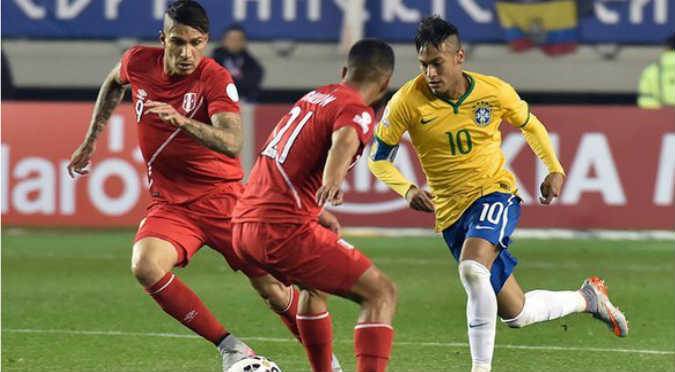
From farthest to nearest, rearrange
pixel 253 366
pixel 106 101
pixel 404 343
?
pixel 404 343 < pixel 106 101 < pixel 253 366

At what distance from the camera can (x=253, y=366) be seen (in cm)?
691

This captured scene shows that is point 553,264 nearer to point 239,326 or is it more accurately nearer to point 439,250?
point 439,250

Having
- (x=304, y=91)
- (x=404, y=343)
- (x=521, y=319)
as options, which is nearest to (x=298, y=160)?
(x=521, y=319)

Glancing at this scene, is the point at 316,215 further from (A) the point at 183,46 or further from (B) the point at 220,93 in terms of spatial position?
(A) the point at 183,46

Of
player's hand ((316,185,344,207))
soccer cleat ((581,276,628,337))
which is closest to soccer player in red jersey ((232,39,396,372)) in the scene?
player's hand ((316,185,344,207))

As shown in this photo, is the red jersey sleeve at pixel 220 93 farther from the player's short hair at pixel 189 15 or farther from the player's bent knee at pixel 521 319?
the player's bent knee at pixel 521 319

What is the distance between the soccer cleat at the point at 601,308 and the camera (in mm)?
8195

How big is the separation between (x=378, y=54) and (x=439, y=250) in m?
7.26

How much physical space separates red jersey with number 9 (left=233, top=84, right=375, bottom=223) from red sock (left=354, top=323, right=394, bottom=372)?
1.78ft

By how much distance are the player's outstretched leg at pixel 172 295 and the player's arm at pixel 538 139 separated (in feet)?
5.62

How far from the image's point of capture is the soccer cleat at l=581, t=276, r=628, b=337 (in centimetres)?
820

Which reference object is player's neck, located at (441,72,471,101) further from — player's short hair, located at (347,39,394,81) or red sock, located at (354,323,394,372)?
red sock, located at (354,323,394,372)

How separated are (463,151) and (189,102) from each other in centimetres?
141

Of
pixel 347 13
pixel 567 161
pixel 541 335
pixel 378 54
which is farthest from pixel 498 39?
pixel 378 54
